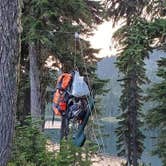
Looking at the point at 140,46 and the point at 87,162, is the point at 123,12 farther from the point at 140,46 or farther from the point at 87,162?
the point at 87,162

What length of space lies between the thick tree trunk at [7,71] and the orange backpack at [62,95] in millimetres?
3260

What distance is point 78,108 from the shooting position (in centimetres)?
881

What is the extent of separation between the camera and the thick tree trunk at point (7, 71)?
226 inches

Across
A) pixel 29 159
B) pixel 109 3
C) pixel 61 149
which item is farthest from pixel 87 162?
pixel 109 3

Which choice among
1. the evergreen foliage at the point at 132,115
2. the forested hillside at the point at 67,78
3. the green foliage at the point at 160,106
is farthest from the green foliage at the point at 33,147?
the evergreen foliage at the point at 132,115

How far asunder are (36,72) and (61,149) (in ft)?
21.3

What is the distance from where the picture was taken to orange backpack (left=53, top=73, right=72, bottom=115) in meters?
9.11

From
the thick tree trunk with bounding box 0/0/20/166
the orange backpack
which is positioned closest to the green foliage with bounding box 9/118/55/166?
the orange backpack

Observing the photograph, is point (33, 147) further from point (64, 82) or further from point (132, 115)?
point (132, 115)

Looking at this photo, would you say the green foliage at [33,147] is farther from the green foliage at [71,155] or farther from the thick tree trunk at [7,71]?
the thick tree trunk at [7,71]

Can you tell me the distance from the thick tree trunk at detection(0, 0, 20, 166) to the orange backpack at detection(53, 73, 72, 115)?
3260 millimetres

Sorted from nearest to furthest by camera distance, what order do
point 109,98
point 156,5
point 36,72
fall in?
point 36,72, point 156,5, point 109,98

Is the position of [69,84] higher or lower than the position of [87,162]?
higher

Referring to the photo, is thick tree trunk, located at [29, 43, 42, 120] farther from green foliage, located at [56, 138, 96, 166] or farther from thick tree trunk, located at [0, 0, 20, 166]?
thick tree trunk, located at [0, 0, 20, 166]
